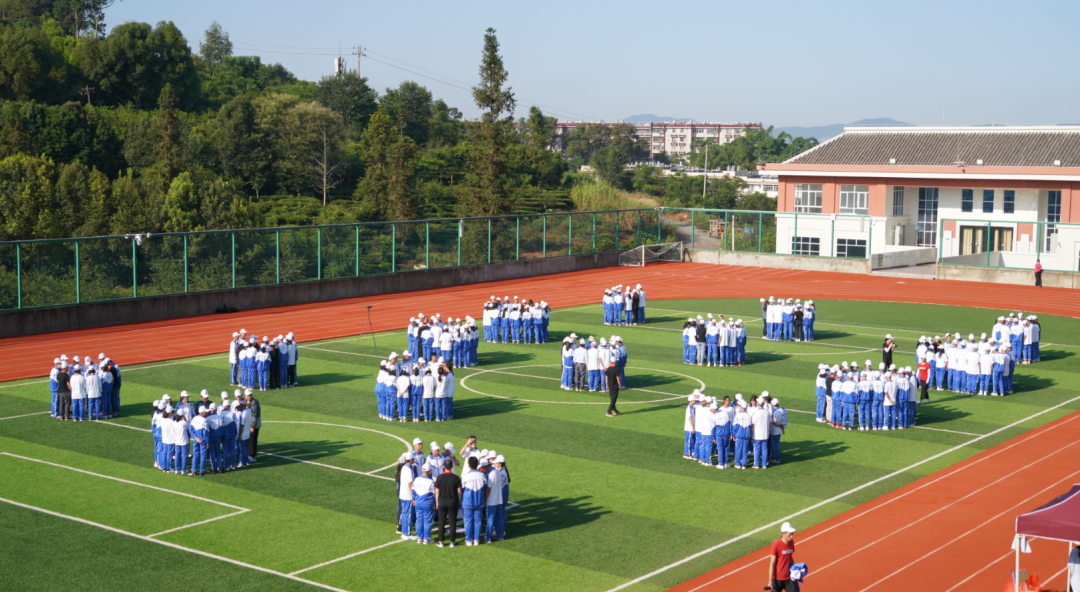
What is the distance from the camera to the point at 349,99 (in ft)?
388

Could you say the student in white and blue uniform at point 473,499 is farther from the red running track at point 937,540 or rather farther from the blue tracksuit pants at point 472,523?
the red running track at point 937,540

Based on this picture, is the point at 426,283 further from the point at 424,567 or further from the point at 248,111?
the point at 248,111

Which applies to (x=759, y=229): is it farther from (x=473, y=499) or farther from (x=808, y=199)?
(x=473, y=499)

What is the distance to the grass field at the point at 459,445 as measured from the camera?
1505 cm

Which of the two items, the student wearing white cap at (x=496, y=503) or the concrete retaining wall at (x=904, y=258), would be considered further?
the concrete retaining wall at (x=904, y=258)

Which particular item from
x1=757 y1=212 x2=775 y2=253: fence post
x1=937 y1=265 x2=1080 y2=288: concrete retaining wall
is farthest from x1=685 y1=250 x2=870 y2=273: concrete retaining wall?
x1=937 y1=265 x2=1080 y2=288: concrete retaining wall

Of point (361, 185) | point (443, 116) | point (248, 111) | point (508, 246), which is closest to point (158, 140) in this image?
point (248, 111)

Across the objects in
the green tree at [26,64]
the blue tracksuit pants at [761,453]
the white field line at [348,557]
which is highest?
the green tree at [26,64]

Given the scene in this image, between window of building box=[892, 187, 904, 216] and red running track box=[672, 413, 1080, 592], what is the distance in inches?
1970

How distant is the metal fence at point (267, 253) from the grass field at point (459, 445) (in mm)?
7585

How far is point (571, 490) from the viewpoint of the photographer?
18.8m

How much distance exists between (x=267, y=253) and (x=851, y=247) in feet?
124

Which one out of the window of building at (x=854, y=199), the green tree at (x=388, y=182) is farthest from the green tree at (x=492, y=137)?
the window of building at (x=854, y=199)

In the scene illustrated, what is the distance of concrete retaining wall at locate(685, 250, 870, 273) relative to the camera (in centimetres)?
5603
